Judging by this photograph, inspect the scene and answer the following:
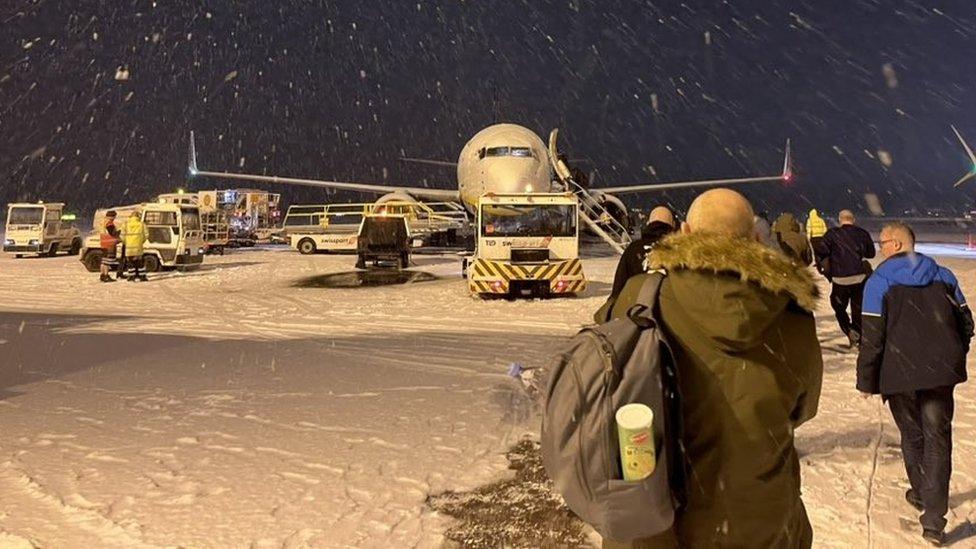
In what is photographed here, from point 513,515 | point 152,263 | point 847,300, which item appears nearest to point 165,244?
point 152,263

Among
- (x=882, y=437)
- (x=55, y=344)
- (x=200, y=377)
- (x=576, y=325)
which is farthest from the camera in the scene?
(x=576, y=325)

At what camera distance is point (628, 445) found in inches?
70.4

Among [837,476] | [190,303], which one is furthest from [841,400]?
[190,303]

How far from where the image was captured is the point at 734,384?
2014mm

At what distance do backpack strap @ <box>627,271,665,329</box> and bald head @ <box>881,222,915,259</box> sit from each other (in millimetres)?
2720

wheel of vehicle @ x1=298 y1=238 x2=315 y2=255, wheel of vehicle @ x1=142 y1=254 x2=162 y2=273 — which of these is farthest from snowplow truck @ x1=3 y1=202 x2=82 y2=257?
wheel of vehicle @ x1=298 y1=238 x2=315 y2=255

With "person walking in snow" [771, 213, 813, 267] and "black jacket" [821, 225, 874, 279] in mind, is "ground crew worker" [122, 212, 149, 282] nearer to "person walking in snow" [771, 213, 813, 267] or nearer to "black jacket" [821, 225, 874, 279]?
"person walking in snow" [771, 213, 813, 267]

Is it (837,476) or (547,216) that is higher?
(547,216)

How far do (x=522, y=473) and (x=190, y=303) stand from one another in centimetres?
1177

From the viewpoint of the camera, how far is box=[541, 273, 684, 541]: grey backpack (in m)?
1.84

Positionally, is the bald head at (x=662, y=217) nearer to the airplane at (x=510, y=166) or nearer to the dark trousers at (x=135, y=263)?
the airplane at (x=510, y=166)

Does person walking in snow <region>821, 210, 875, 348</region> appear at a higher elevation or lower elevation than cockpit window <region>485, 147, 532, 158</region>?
lower

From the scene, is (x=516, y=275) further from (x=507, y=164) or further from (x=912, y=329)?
(x=912, y=329)

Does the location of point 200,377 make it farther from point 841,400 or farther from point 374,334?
point 841,400
